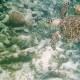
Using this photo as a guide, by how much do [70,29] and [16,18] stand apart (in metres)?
1.69

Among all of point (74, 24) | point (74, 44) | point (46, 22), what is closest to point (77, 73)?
point (74, 44)

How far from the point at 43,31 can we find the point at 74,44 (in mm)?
1086

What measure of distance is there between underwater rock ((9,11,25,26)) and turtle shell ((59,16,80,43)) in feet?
4.01

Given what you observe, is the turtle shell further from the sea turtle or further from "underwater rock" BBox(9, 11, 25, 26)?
"underwater rock" BBox(9, 11, 25, 26)

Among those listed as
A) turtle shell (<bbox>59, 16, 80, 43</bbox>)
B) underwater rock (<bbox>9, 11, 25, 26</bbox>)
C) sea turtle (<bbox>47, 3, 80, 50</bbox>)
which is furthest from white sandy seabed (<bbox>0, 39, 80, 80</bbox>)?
underwater rock (<bbox>9, 11, 25, 26</bbox>)

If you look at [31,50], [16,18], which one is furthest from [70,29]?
[16,18]

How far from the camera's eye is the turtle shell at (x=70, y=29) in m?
5.70

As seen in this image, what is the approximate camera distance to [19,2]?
287 inches

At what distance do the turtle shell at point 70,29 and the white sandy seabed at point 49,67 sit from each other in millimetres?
534

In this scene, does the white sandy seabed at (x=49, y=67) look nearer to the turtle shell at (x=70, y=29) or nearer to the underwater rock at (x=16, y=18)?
the turtle shell at (x=70, y=29)

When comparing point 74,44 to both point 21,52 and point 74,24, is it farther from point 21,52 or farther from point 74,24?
point 21,52

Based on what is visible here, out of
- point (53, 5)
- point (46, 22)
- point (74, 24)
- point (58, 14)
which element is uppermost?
point (53, 5)

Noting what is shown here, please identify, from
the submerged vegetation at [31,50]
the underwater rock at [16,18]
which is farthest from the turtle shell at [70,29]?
the underwater rock at [16,18]

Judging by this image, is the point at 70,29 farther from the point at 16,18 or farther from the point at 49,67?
the point at 16,18
